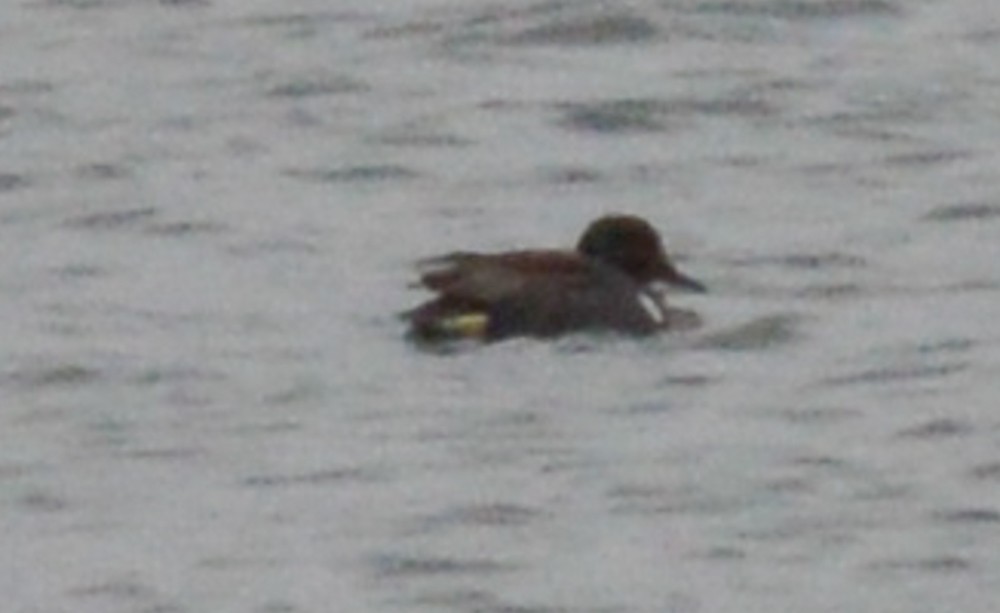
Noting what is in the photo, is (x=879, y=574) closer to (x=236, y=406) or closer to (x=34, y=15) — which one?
(x=236, y=406)

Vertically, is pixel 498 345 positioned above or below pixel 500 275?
below

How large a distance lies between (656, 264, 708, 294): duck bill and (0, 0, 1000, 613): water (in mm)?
86

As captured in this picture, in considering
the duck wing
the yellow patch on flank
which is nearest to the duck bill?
the duck wing

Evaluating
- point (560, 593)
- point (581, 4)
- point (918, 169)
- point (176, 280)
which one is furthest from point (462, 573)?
point (581, 4)

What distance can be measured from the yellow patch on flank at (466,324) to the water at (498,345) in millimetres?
63

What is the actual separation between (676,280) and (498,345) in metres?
0.79

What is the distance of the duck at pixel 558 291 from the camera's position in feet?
57.8

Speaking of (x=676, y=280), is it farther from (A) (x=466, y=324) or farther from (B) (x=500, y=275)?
(A) (x=466, y=324)

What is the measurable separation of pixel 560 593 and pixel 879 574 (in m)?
0.72

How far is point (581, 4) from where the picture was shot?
75.6 ft

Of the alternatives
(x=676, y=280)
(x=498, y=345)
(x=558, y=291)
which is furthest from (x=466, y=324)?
(x=676, y=280)

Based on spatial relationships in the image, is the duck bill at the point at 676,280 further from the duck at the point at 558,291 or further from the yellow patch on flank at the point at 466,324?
the yellow patch on flank at the point at 466,324

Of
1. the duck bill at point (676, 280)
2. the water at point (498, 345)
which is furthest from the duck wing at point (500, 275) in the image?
the duck bill at point (676, 280)

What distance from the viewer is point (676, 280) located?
18.3 m
